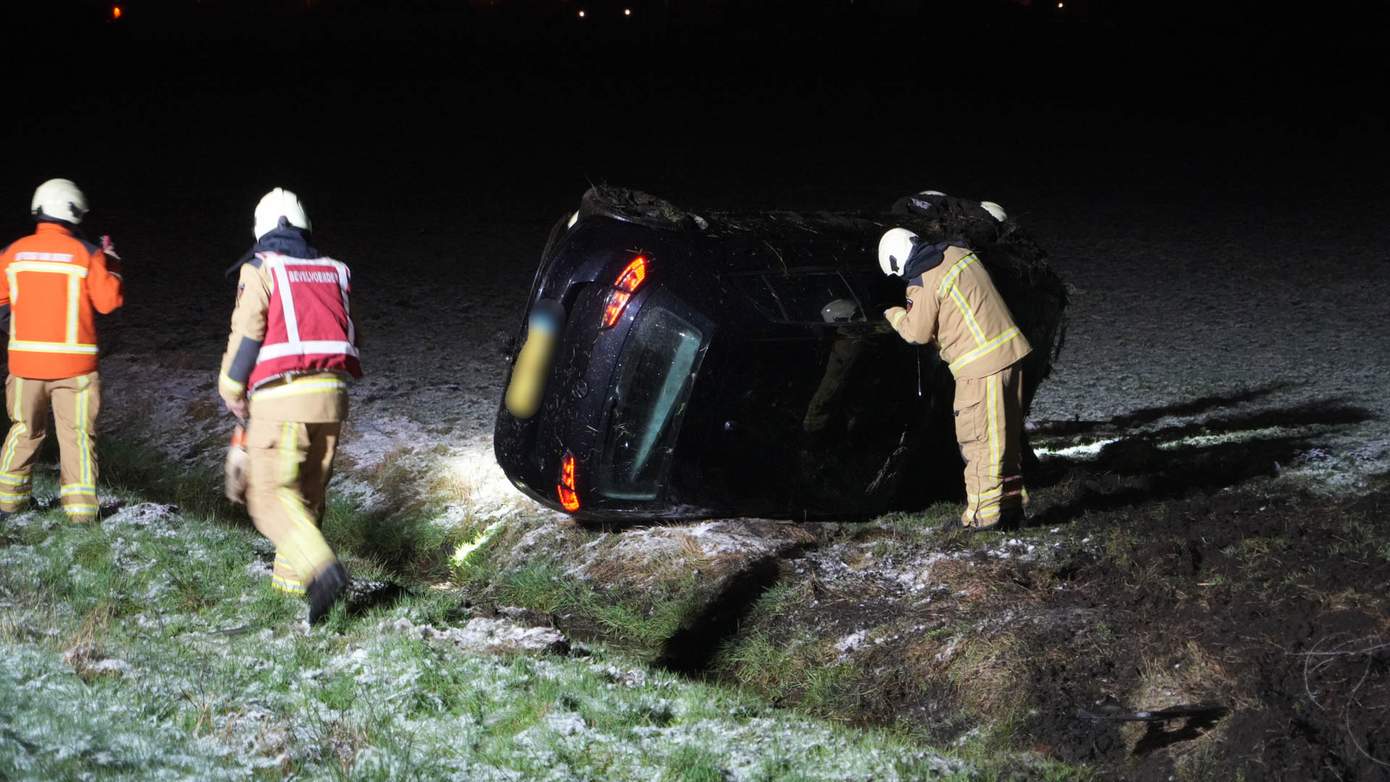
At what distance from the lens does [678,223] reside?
5332mm

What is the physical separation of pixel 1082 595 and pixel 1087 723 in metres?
0.83

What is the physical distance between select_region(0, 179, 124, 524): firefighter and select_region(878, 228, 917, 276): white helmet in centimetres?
333

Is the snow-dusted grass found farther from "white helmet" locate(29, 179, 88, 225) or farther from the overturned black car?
"white helmet" locate(29, 179, 88, 225)

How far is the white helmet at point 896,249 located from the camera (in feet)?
18.1

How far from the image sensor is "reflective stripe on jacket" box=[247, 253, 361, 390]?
4758 mm

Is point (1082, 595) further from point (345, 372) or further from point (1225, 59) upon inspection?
point (1225, 59)

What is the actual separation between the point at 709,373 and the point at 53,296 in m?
3.00

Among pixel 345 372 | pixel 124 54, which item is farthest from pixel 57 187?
pixel 124 54

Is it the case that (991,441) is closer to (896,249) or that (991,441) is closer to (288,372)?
(896,249)

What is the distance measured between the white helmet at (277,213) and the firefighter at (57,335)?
1.43 metres

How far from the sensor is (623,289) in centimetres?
518

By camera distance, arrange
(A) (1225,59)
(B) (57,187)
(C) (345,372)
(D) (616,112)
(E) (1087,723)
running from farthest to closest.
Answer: (A) (1225,59)
(D) (616,112)
(B) (57,187)
(C) (345,372)
(E) (1087,723)

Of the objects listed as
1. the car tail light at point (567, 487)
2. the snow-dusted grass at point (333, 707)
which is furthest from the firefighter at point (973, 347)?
the snow-dusted grass at point (333, 707)

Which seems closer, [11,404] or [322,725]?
[322,725]
